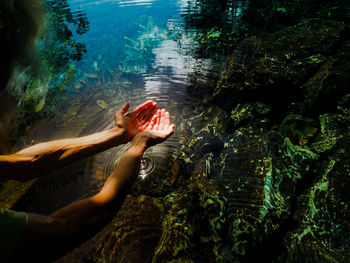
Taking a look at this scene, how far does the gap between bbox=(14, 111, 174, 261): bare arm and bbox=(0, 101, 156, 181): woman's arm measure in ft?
3.07

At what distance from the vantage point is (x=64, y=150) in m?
2.38

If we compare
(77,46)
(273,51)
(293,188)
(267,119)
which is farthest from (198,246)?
(77,46)

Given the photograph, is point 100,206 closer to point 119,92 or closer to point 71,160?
point 71,160

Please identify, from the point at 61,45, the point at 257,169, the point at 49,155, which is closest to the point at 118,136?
the point at 49,155

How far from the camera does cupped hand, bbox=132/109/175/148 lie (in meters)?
2.35

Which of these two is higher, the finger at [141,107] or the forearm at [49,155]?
the finger at [141,107]

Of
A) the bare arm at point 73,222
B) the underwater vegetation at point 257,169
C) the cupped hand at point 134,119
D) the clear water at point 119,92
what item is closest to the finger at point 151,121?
the cupped hand at point 134,119

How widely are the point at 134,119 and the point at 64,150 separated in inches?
44.5

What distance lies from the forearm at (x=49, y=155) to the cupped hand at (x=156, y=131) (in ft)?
1.51

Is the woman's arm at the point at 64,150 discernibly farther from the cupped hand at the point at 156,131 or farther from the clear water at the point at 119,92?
the clear water at the point at 119,92

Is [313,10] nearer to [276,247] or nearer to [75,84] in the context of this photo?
[276,247]

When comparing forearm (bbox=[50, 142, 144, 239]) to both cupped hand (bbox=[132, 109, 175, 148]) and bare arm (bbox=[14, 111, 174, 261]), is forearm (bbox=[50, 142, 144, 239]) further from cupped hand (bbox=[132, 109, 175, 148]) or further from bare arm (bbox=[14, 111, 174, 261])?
cupped hand (bbox=[132, 109, 175, 148])

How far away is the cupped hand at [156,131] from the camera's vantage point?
2.35 m

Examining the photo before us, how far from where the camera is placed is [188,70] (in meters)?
4.96
